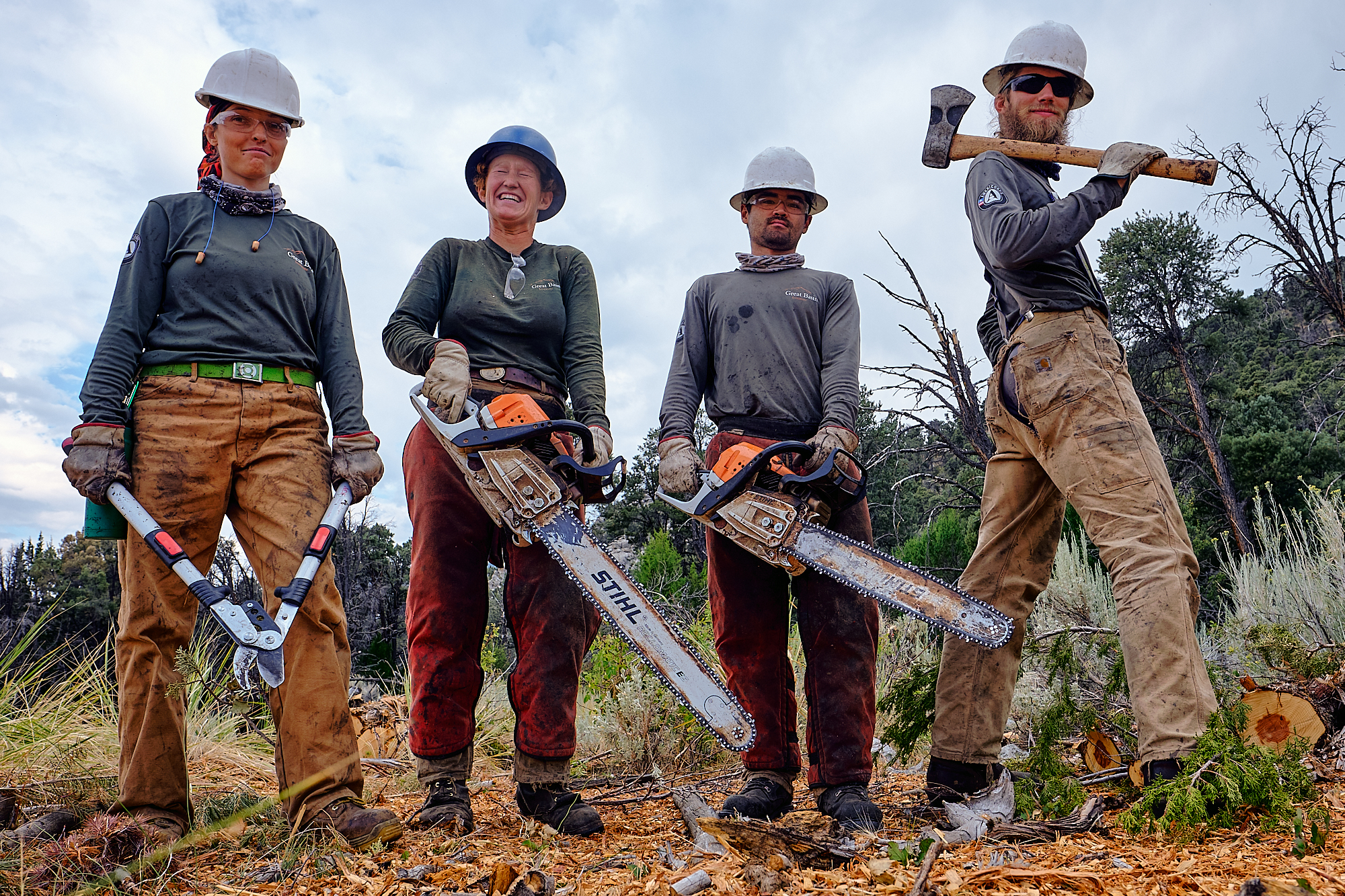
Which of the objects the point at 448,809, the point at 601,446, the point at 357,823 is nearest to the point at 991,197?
the point at 601,446

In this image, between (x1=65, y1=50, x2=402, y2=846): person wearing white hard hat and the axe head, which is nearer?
(x1=65, y1=50, x2=402, y2=846): person wearing white hard hat

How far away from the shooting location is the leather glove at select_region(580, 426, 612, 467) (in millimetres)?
3234

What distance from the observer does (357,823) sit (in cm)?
279

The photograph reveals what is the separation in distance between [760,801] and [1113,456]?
1.76 meters

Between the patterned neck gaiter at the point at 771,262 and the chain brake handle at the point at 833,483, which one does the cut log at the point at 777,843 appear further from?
the patterned neck gaiter at the point at 771,262

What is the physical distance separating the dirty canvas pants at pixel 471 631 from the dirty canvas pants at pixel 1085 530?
140 centimetres

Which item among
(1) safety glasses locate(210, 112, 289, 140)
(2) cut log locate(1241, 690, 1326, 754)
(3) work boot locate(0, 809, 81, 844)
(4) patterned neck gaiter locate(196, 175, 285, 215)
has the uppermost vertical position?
(1) safety glasses locate(210, 112, 289, 140)

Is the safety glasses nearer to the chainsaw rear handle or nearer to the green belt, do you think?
the green belt

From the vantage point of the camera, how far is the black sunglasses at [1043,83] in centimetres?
341

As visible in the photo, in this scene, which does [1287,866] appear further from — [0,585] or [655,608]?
[0,585]

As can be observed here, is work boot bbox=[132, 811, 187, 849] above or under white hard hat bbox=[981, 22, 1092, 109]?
under

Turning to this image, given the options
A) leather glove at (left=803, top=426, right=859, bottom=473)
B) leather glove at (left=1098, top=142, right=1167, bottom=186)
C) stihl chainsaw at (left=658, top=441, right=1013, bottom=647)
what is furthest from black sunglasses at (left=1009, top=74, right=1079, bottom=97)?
stihl chainsaw at (left=658, top=441, right=1013, bottom=647)

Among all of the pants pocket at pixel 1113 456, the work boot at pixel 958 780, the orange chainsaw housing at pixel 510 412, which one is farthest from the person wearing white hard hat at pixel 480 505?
the pants pocket at pixel 1113 456

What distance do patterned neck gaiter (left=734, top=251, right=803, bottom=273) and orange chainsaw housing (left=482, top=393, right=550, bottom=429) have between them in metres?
1.30
